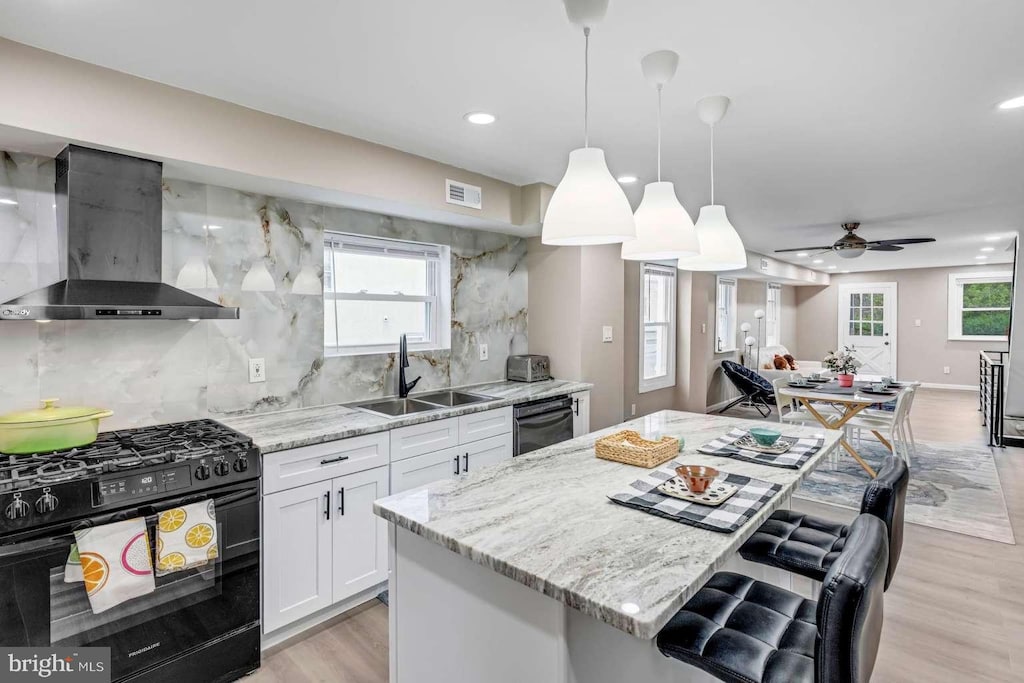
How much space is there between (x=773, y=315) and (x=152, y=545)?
10.2 metres

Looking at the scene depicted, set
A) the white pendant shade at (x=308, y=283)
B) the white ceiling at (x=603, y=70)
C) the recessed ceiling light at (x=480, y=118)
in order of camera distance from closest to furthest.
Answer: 1. the white ceiling at (x=603, y=70)
2. the recessed ceiling light at (x=480, y=118)
3. the white pendant shade at (x=308, y=283)

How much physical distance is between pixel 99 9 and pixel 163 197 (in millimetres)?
949

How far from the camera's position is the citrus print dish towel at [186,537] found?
1846mm

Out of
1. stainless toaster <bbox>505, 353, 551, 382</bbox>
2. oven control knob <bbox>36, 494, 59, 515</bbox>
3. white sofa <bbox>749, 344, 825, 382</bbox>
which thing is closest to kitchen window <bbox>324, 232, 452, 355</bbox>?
stainless toaster <bbox>505, 353, 551, 382</bbox>

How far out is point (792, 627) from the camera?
4.25 ft

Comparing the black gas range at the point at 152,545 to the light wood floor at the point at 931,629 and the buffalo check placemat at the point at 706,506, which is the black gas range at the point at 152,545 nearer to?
the light wood floor at the point at 931,629

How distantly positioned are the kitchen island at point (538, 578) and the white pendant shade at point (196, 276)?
1714mm

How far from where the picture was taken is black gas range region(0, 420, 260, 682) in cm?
162

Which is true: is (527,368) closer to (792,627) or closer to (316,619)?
(316,619)

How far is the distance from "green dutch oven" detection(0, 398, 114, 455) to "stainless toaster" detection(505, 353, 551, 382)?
260 cm

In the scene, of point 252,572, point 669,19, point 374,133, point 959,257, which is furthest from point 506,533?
point 959,257

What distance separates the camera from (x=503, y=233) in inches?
161

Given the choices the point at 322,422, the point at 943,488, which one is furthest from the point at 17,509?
the point at 943,488

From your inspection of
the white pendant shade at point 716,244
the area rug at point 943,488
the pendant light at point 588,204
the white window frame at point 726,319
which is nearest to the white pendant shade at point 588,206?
the pendant light at point 588,204
